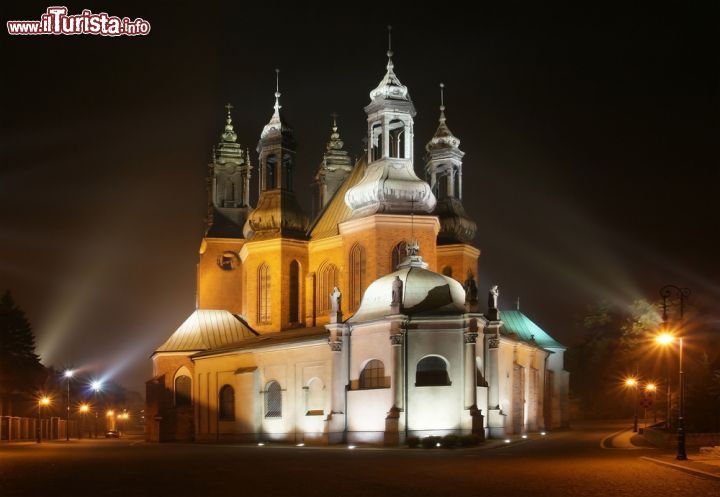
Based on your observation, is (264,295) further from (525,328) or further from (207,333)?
(525,328)

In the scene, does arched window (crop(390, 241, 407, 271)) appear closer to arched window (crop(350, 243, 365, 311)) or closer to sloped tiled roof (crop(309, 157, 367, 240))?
arched window (crop(350, 243, 365, 311))

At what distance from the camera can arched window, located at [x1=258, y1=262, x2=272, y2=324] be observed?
2534 inches

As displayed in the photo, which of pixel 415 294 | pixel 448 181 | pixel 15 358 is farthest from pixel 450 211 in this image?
pixel 15 358

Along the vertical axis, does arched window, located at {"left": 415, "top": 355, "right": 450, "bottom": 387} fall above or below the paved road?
above

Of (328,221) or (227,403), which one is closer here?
(227,403)

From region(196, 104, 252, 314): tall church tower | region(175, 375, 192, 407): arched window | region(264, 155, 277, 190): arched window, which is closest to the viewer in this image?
region(175, 375, 192, 407): arched window

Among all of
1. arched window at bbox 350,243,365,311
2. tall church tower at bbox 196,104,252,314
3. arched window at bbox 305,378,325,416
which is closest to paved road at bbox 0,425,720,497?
arched window at bbox 305,378,325,416

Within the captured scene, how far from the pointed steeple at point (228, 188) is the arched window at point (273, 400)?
19.5 m

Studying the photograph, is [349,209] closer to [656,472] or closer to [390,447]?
[390,447]

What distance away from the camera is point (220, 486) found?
2334 centimetres

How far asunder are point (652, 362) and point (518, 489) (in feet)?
200

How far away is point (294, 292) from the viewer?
63.8 metres

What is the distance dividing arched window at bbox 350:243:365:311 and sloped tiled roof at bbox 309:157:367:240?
3666 mm

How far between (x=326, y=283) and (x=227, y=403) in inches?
369
